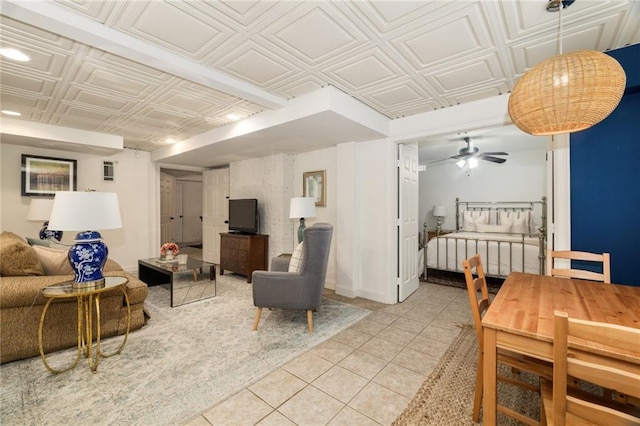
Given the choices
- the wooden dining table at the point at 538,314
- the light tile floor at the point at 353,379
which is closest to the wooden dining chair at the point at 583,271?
the wooden dining table at the point at 538,314

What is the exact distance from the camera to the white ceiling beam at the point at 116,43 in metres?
1.63

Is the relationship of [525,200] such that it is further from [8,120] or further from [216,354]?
[8,120]

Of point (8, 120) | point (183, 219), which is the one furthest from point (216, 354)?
point (183, 219)

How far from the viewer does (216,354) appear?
7.59 ft

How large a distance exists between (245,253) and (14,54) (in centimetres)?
339

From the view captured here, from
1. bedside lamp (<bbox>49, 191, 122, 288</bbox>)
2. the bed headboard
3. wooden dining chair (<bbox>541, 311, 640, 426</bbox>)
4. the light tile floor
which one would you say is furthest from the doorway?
wooden dining chair (<bbox>541, 311, 640, 426</bbox>)

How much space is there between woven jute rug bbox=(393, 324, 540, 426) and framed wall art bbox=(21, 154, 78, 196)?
5.98 meters

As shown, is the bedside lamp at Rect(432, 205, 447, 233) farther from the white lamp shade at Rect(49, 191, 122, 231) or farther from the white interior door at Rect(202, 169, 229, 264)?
the white lamp shade at Rect(49, 191, 122, 231)

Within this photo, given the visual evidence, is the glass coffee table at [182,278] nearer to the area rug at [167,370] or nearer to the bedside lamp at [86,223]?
the area rug at [167,370]

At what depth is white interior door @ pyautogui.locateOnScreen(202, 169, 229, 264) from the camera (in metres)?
6.05

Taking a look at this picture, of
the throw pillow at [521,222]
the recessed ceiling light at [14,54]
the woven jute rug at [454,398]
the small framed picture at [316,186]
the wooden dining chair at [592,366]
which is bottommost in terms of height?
the woven jute rug at [454,398]

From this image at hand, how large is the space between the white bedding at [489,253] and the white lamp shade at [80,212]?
467 centimetres

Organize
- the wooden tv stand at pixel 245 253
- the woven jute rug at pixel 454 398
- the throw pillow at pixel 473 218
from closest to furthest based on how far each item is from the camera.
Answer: the woven jute rug at pixel 454 398 < the wooden tv stand at pixel 245 253 < the throw pillow at pixel 473 218

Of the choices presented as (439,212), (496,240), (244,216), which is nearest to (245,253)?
(244,216)
